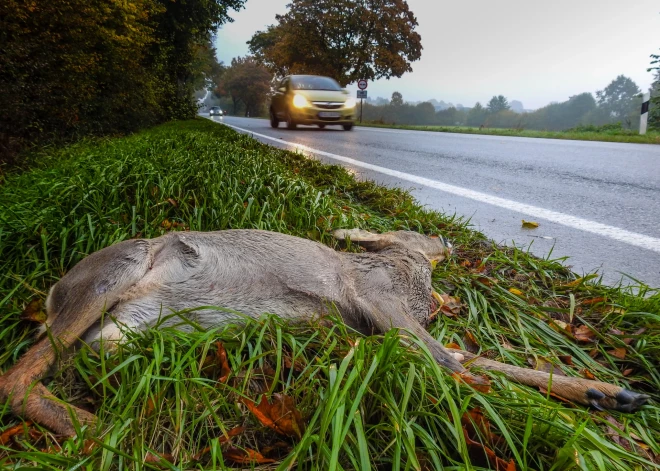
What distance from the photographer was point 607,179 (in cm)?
563

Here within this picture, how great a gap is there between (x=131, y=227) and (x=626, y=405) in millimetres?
2816

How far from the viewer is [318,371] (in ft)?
5.68

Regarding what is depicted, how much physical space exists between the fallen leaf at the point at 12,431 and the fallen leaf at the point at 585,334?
235cm

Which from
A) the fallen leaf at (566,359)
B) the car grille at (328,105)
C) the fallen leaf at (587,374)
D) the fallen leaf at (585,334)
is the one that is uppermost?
the car grille at (328,105)

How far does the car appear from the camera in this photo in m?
15.2

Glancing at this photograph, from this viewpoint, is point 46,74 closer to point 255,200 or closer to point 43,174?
point 43,174

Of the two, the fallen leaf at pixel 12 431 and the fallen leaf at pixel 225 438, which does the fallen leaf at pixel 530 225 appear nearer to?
the fallen leaf at pixel 225 438

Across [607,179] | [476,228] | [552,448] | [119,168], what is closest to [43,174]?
[119,168]

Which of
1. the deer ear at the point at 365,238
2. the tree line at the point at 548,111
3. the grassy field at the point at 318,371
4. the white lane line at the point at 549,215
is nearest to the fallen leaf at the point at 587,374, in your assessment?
the grassy field at the point at 318,371

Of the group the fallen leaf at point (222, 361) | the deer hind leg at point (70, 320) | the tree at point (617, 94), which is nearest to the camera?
the deer hind leg at point (70, 320)

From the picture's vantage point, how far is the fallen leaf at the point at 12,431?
1514 millimetres

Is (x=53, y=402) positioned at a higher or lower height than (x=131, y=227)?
lower

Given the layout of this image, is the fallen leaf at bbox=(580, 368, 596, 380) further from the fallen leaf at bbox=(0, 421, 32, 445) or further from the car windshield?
the car windshield

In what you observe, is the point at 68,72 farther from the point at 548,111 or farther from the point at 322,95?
the point at 548,111
